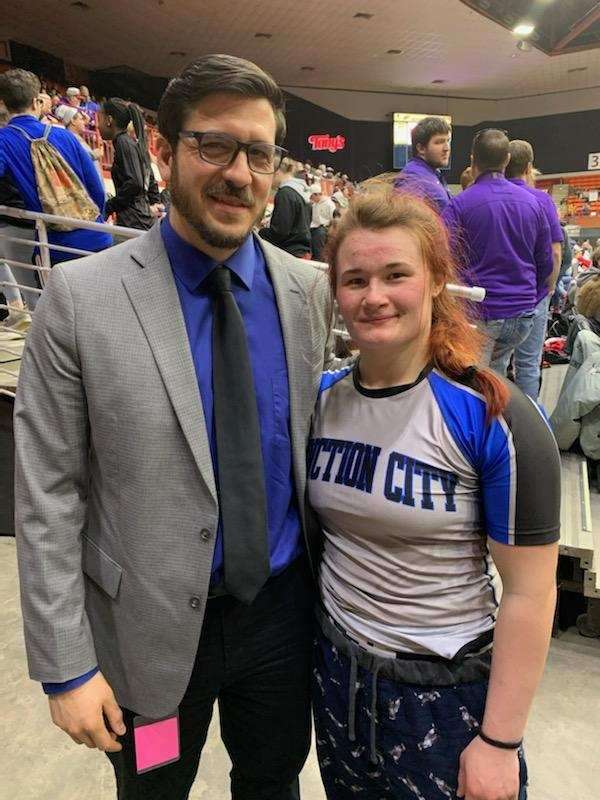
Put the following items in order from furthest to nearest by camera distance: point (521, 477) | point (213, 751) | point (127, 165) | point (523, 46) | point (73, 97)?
point (523, 46), point (73, 97), point (127, 165), point (213, 751), point (521, 477)

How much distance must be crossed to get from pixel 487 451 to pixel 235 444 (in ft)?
1.34

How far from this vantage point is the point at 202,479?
38.1 inches

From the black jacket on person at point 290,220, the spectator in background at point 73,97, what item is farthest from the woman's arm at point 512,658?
the spectator in background at point 73,97

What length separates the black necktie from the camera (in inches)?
39.6

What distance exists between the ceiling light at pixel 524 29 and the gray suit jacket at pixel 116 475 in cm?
1334

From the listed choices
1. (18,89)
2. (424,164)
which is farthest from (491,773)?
(18,89)

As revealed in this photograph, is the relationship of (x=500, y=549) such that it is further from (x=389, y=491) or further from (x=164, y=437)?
(x=164, y=437)

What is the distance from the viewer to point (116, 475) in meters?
0.97

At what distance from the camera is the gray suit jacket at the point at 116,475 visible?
0.94m

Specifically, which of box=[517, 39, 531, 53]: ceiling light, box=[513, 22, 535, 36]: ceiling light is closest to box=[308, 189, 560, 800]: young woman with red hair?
box=[513, 22, 535, 36]: ceiling light

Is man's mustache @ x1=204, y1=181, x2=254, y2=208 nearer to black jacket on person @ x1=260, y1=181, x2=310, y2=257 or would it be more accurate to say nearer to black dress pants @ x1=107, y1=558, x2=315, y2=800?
black dress pants @ x1=107, y1=558, x2=315, y2=800

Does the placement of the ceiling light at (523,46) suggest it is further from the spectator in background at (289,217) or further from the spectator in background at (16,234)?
the spectator in background at (16,234)

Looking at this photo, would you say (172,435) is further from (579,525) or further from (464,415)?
(579,525)

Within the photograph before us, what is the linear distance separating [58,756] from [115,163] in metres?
3.21
